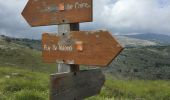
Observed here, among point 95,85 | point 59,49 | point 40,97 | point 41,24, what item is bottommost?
point 40,97

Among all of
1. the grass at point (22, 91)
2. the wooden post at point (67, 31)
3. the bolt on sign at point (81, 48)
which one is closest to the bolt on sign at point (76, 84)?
the wooden post at point (67, 31)

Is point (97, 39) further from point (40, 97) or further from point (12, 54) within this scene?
point (12, 54)

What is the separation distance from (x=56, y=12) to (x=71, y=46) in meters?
0.78

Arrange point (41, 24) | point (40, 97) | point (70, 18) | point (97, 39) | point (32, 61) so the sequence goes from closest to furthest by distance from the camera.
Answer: point (97, 39) < point (70, 18) < point (41, 24) < point (40, 97) < point (32, 61)

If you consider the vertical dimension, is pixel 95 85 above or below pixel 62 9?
below

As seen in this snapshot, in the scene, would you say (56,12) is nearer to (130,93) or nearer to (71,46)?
(71,46)

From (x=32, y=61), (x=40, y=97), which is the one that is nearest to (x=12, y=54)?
(x=32, y=61)

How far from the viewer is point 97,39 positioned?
6.84 meters

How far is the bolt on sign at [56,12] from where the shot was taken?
23.4 ft

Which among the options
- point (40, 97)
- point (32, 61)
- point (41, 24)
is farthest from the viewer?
point (32, 61)

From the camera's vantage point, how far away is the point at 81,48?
7.05 metres

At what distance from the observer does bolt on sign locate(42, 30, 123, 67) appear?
662 centimetres

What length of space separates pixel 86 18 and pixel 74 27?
0.45 meters

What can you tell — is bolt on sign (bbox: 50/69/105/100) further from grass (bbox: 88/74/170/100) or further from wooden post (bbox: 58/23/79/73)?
grass (bbox: 88/74/170/100)
